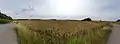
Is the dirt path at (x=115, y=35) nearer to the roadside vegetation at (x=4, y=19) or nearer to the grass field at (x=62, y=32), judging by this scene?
the grass field at (x=62, y=32)

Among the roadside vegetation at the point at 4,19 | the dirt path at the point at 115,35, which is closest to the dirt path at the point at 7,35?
the roadside vegetation at the point at 4,19

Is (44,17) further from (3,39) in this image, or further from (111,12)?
(111,12)

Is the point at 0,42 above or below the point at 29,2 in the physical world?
below

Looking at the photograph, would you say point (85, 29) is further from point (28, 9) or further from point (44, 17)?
point (28, 9)

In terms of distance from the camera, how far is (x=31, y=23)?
1187mm

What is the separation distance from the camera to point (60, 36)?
1.16 m

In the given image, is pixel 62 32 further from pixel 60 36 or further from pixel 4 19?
pixel 4 19

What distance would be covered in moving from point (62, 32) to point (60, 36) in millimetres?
32

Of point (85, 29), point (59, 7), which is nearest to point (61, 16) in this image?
point (59, 7)

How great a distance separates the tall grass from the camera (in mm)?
1156

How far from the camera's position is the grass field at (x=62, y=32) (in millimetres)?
1157

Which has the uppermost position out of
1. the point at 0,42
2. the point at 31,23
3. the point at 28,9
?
the point at 28,9

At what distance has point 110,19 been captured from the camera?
4.05ft

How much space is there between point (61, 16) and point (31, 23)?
235 mm
